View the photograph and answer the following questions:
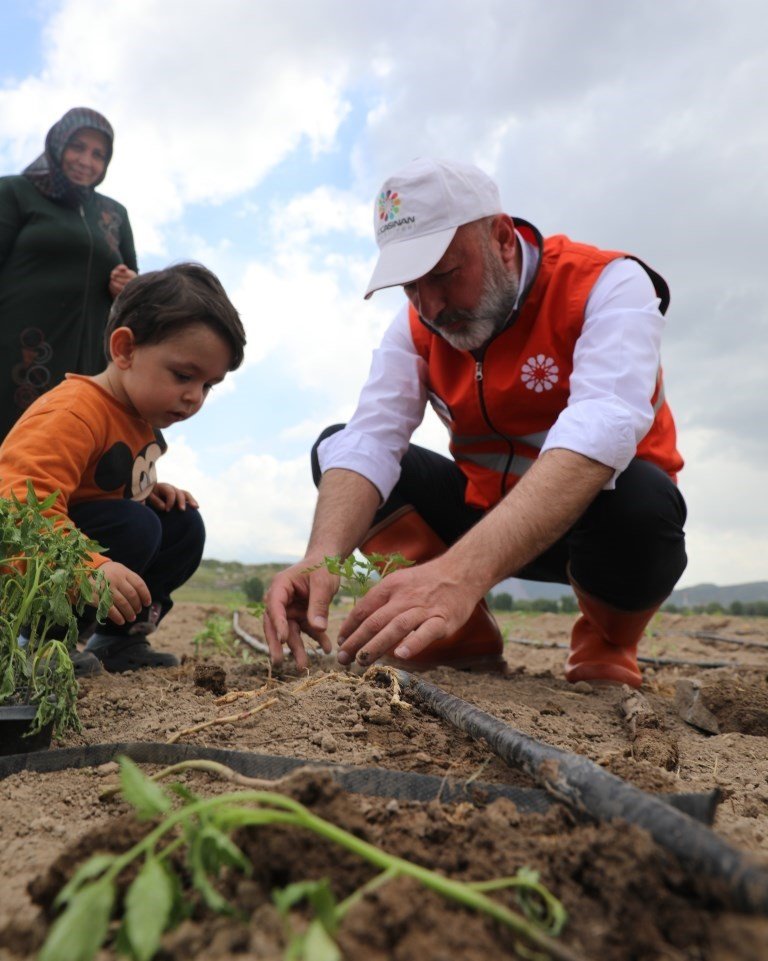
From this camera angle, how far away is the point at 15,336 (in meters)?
3.90

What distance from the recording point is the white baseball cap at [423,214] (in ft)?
8.82

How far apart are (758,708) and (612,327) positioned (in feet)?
4.27

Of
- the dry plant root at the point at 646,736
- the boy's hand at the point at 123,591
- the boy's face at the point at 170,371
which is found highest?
the boy's face at the point at 170,371

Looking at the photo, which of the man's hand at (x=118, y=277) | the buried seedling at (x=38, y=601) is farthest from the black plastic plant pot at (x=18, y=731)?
the man's hand at (x=118, y=277)

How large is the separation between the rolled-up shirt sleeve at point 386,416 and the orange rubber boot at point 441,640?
30cm

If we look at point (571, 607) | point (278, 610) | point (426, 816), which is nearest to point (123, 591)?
point (278, 610)

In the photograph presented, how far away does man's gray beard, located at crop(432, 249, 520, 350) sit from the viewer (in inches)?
112

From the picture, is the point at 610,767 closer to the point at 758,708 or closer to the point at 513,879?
the point at 513,879

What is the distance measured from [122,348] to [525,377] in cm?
156

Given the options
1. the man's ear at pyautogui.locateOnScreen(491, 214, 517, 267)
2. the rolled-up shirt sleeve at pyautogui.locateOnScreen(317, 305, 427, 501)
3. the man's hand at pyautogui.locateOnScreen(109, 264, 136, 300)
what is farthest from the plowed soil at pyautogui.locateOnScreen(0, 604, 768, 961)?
the man's hand at pyautogui.locateOnScreen(109, 264, 136, 300)

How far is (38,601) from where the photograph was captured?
1.83 metres

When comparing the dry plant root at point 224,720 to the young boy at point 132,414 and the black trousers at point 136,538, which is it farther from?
the black trousers at point 136,538

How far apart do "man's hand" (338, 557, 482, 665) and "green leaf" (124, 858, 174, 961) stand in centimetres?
114

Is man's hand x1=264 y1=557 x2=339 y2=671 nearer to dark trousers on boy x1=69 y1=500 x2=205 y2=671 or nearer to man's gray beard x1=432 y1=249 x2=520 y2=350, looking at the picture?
dark trousers on boy x1=69 y1=500 x2=205 y2=671
